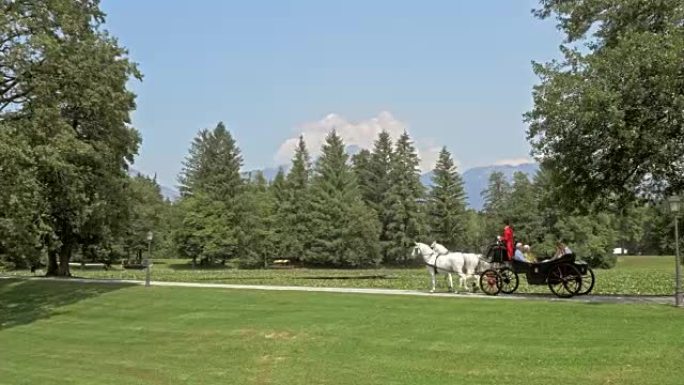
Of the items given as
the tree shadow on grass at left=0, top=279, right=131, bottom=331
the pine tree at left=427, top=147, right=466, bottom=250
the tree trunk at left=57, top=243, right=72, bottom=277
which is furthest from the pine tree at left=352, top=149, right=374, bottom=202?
the tree shadow on grass at left=0, top=279, right=131, bottom=331

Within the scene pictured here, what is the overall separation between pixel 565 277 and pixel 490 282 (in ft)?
7.66

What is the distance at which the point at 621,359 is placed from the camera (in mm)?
12672

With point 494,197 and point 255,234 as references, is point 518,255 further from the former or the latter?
point 494,197

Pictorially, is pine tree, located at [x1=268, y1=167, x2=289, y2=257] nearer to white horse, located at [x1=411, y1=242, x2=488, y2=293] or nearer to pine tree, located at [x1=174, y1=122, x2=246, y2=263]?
pine tree, located at [x1=174, y1=122, x2=246, y2=263]

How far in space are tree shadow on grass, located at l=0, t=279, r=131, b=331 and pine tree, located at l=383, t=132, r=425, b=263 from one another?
45.5m

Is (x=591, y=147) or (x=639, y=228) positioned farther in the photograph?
(x=639, y=228)

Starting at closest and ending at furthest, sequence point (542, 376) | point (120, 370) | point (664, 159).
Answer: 1. point (542, 376)
2. point (120, 370)
3. point (664, 159)

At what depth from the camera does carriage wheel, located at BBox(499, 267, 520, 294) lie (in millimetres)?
20587

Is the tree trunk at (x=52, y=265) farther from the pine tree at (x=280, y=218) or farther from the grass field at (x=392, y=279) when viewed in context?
the pine tree at (x=280, y=218)

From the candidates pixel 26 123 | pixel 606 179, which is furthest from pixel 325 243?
pixel 606 179

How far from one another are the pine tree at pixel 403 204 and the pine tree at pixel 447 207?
1700mm

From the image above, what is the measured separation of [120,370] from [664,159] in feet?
48.8

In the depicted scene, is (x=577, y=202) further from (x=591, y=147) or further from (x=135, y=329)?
(x=135, y=329)

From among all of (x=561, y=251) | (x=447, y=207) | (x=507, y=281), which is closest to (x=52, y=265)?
(x=507, y=281)
